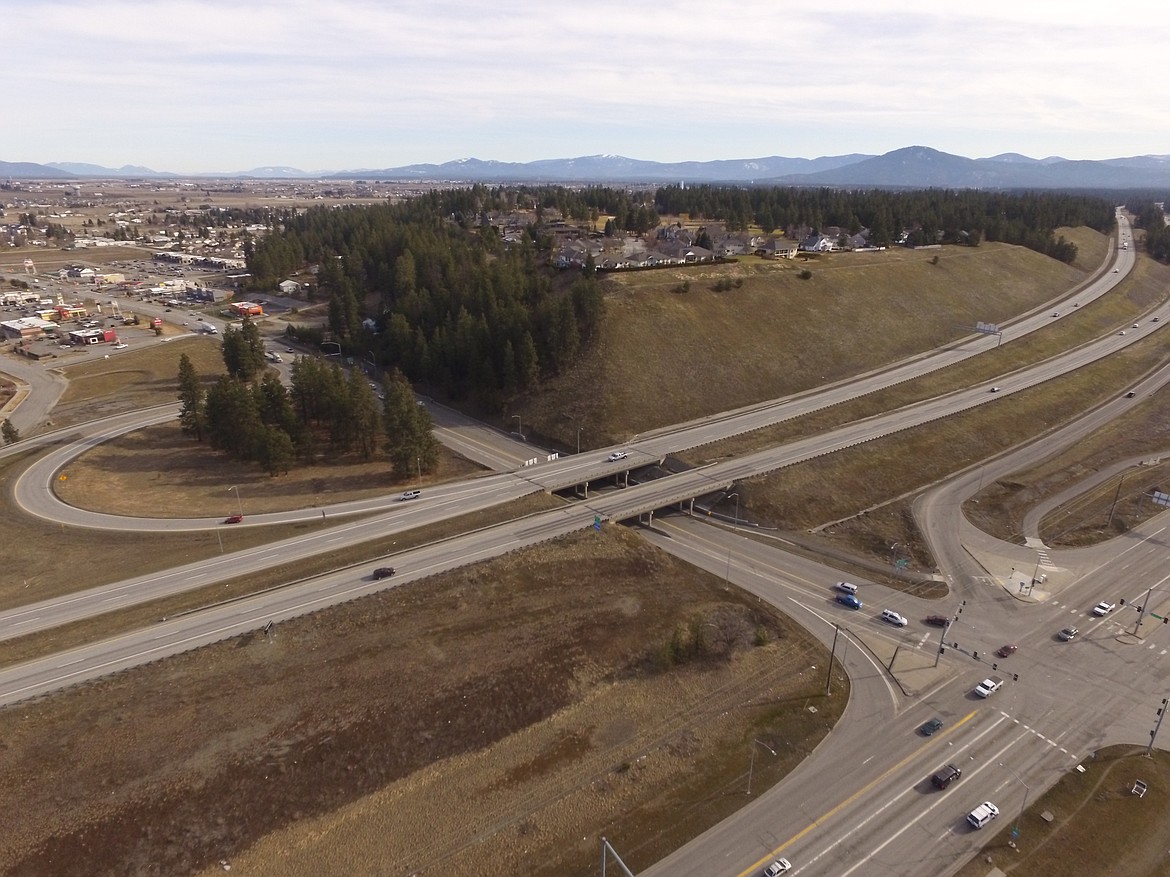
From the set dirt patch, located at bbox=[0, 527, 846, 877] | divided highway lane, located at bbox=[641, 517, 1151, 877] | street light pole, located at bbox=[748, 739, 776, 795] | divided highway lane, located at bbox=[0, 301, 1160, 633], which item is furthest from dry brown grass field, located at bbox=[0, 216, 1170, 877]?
divided highway lane, located at bbox=[0, 301, 1160, 633]

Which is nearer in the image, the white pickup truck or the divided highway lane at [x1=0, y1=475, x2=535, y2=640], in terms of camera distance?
the white pickup truck

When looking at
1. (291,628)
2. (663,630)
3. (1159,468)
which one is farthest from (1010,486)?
(291,628)

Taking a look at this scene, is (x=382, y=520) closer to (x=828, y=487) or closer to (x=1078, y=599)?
(x=828, y=487)

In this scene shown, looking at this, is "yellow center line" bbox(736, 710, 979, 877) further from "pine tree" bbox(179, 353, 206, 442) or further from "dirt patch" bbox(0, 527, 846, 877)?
"pine tree" bbox(179, 353, 206, 442)

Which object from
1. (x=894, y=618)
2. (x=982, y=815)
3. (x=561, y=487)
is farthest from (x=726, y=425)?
(x=982, y=815)

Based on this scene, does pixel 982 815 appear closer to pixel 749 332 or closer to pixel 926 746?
pixel 926 746

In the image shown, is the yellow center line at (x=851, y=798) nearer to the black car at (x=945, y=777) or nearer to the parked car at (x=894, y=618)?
the black car at (x=945, y=777)
